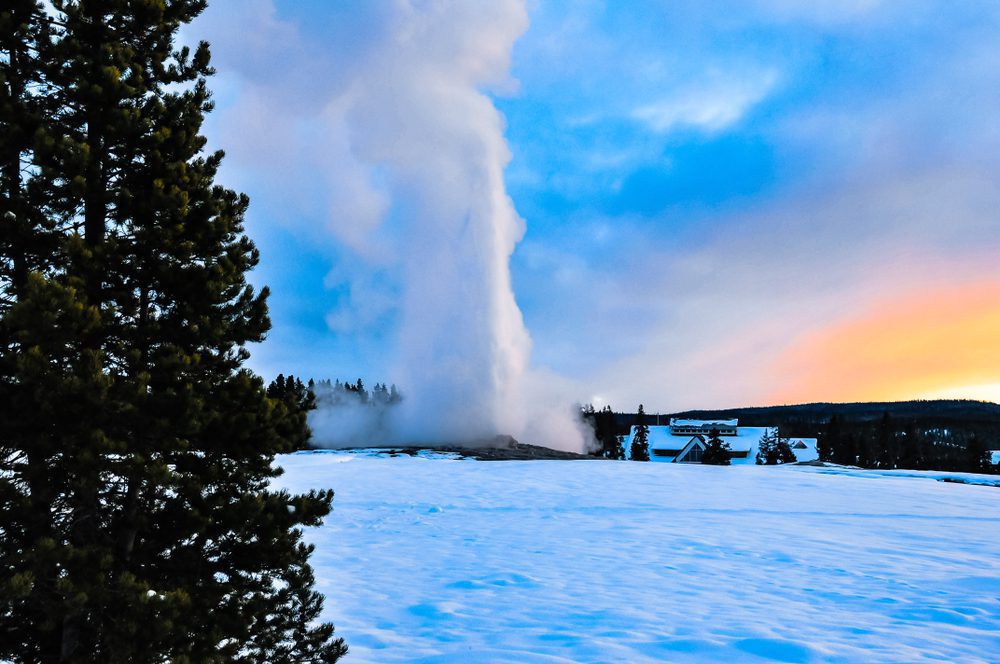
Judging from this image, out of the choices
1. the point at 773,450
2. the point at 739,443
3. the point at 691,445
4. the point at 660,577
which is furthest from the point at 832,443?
the point at 660,577

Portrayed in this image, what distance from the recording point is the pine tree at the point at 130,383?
13.8 ft

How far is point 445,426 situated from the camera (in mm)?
54688

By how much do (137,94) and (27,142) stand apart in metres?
0.96

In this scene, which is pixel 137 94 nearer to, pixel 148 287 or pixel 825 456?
pixel 148 287

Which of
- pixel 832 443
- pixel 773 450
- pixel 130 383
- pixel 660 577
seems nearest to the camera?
pixel 130 383

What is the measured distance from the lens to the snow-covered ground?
23.9ft

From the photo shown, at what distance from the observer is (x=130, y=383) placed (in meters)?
4.37

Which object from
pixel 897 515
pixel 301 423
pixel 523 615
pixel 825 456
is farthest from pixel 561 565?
pixel 825 456


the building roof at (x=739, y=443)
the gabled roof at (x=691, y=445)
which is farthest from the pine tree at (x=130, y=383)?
the building roof at (x=739, y=443)

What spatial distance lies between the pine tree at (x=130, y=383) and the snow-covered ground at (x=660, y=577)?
2.90m

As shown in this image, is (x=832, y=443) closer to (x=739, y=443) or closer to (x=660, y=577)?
(x=739, y=443)

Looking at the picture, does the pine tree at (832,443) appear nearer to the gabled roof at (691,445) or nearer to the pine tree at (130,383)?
the gabled roof at (691,445)

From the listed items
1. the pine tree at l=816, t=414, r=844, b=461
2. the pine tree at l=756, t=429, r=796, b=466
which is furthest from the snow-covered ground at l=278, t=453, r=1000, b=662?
the pine tree at l=816, t=414, r=844, b=461

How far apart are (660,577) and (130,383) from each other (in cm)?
924
